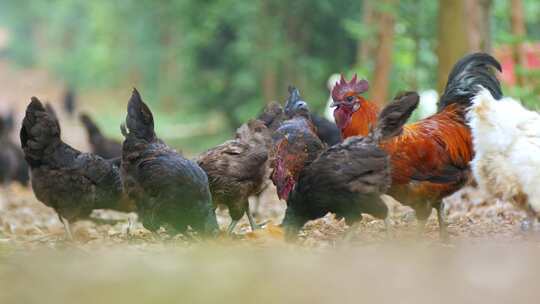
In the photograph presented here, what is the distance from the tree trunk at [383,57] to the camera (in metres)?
18.5

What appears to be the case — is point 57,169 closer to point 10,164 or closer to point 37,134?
point 37,134

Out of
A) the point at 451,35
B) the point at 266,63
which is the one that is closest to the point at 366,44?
the point at 266,63

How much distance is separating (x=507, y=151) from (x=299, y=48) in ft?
57.8

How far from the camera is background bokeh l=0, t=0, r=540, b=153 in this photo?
48.6 ft

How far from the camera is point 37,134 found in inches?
355

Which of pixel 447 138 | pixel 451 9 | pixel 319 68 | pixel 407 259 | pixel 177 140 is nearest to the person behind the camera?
pixel 407 259

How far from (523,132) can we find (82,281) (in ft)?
16.2

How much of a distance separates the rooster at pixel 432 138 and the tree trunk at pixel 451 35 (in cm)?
403

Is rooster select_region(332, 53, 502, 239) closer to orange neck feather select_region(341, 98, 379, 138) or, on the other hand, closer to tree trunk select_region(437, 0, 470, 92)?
orange neck feather select_region(341, 98, 379, 138)

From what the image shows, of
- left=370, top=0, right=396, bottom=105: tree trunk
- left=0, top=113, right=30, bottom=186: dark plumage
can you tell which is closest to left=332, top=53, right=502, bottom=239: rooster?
left=370, top=0, right=396, bottom=105: tree trunk

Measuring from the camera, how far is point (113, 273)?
5250 millimetres

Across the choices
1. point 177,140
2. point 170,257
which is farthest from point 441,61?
point 177,140

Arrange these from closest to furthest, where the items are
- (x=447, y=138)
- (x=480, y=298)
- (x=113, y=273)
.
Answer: (x=480, y=298), (x=113, y=273), (x=447, y=138)

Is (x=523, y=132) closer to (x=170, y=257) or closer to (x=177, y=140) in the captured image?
(x=170, y=257)
